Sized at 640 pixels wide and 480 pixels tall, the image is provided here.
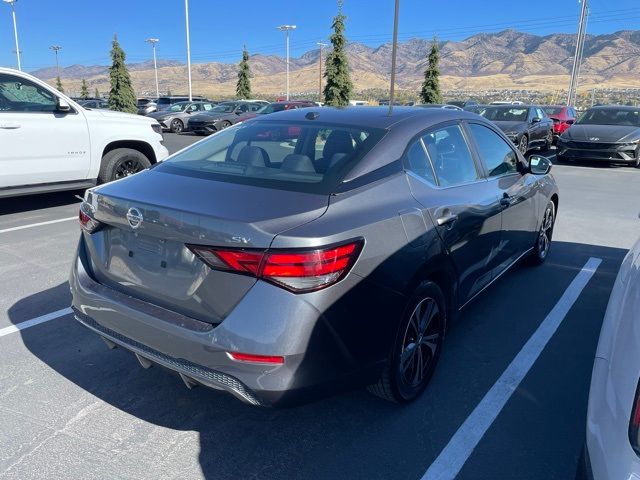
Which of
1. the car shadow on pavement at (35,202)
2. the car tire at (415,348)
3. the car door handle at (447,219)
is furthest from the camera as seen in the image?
the car shadow on pavement at (35,202)

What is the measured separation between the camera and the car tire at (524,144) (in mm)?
14977

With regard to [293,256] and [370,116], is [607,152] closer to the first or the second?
[370,116]

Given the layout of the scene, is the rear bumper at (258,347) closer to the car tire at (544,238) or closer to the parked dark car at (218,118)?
the car tire at (544,238)

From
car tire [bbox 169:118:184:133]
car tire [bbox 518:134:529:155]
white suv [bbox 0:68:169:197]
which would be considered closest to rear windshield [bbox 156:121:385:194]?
white suv [bbox 0:68:169:197]

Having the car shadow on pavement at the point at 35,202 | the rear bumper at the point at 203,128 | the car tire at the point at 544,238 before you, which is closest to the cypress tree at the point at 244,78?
the rear bumper at the point at 203,128

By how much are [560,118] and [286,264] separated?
20.6 m

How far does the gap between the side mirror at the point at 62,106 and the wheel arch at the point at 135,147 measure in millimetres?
748

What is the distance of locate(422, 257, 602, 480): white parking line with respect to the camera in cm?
255

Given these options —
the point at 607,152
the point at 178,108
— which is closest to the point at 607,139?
the point at 607,152

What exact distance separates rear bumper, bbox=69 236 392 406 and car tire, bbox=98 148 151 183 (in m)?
5.57

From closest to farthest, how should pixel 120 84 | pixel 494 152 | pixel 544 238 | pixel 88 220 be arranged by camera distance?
1. pixel 88 220
2. pixel 494 152
3. pixel 544 238
4. pixel 120 84

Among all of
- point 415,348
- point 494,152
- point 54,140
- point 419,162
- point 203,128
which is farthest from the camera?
point 203,128

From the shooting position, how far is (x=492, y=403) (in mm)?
3068

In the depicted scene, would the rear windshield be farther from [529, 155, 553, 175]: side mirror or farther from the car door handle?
[529, 155, 553, 175]: side mirror
